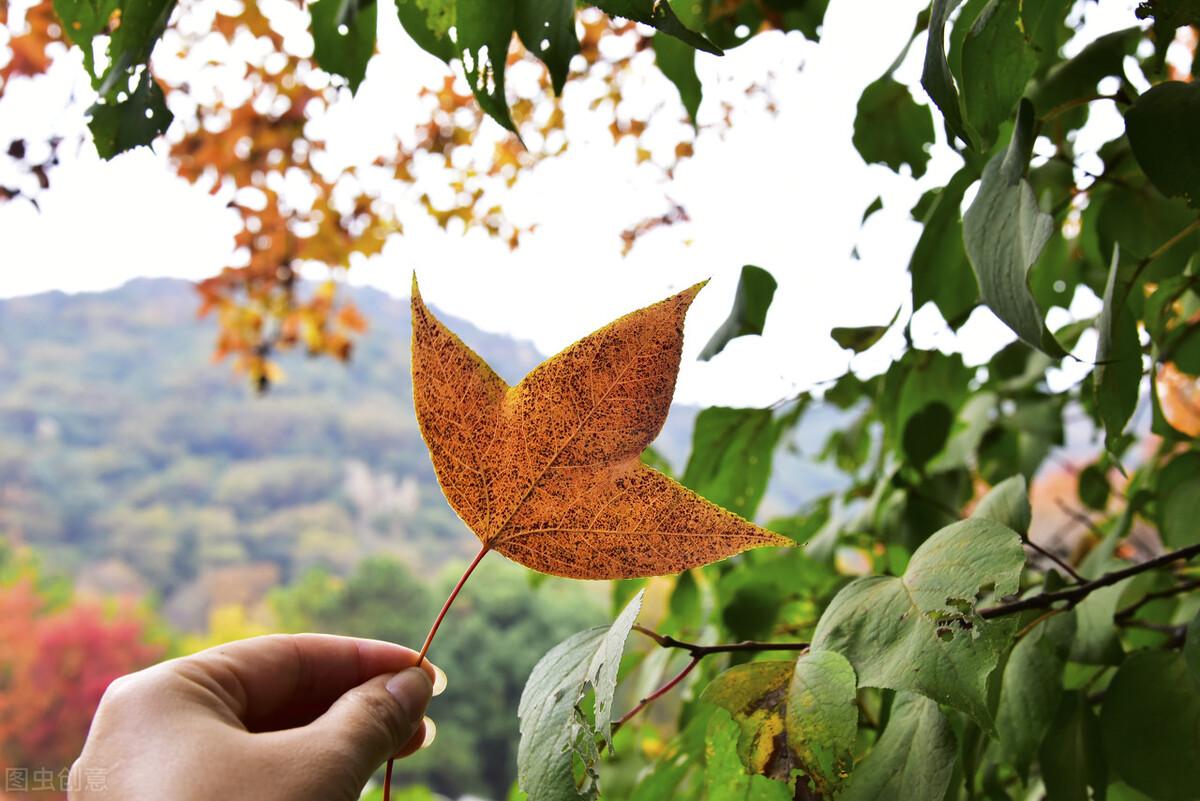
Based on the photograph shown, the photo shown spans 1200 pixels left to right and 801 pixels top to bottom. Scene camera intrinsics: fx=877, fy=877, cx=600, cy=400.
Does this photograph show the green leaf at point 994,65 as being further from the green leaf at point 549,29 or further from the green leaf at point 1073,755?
the green leaf at point 1073,755

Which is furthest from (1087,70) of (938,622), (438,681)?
(438,681)

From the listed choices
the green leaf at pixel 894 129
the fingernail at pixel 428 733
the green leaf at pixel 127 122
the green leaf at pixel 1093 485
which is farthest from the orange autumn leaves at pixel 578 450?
the green leaf at pixel 1093 485

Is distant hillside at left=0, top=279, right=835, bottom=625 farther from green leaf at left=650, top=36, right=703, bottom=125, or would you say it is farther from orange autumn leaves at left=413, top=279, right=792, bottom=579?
orange autumn leaves at left=413, top=279, right=792, bottom=579

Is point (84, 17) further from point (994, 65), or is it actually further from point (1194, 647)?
point (1194, 647)

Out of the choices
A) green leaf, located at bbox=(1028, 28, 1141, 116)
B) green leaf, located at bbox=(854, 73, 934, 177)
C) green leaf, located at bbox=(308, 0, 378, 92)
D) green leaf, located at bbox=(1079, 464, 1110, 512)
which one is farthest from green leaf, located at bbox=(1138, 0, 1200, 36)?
green leaf, located at bbox=(1079, 464, 1110, 512)

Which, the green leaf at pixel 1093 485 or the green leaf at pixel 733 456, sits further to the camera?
the green leaf at pixel 1093 485

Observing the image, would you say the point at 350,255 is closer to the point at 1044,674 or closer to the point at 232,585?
the point at 1044,674

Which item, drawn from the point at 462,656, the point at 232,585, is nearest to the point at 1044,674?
the point at 462,656
